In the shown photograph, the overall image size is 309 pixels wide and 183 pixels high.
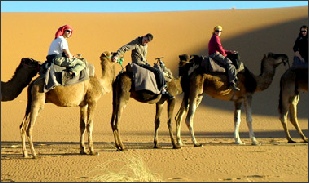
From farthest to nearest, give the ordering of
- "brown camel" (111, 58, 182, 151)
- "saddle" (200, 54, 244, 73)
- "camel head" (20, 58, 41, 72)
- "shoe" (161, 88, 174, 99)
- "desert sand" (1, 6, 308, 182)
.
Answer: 1. "saddle" (200, 54, 244, 73)
2. "shoe" (161, 88, 174, 99)
3. "brown camel" (111, 58, 182, 151)
4. "camel head" (20, 58, 41, 72)
5. "desert sand" (1, 6, 308, 182)

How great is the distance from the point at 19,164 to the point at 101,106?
1303 centimetres

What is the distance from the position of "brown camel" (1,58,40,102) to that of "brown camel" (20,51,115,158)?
0.32m

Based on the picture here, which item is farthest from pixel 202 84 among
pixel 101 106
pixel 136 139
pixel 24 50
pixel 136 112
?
pixel 24 50

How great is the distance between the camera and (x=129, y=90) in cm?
1286

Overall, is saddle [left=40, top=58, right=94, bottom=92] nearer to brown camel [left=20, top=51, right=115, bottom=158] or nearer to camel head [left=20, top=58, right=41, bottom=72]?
brown camel [left=20, top=51, right=115, bottom=158]

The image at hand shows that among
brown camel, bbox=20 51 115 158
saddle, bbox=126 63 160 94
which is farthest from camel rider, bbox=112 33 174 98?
brown camel, bbox=20 51 115 158

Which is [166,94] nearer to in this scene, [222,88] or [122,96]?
[122,96]

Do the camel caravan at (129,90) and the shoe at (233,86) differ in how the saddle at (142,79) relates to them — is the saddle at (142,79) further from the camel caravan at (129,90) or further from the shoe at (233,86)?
the shoe at (233,86)

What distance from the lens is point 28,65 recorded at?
12.1m

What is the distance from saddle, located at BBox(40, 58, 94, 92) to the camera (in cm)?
1163

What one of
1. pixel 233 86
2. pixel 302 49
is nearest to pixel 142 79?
pixel 233 86

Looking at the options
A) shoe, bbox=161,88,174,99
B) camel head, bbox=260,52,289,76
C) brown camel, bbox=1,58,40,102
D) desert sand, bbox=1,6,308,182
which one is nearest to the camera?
desert sand, bbox=1,6,308,182

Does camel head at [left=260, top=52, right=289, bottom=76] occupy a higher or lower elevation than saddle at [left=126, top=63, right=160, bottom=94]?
higher

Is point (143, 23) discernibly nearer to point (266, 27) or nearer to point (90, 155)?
point (266, 27)
